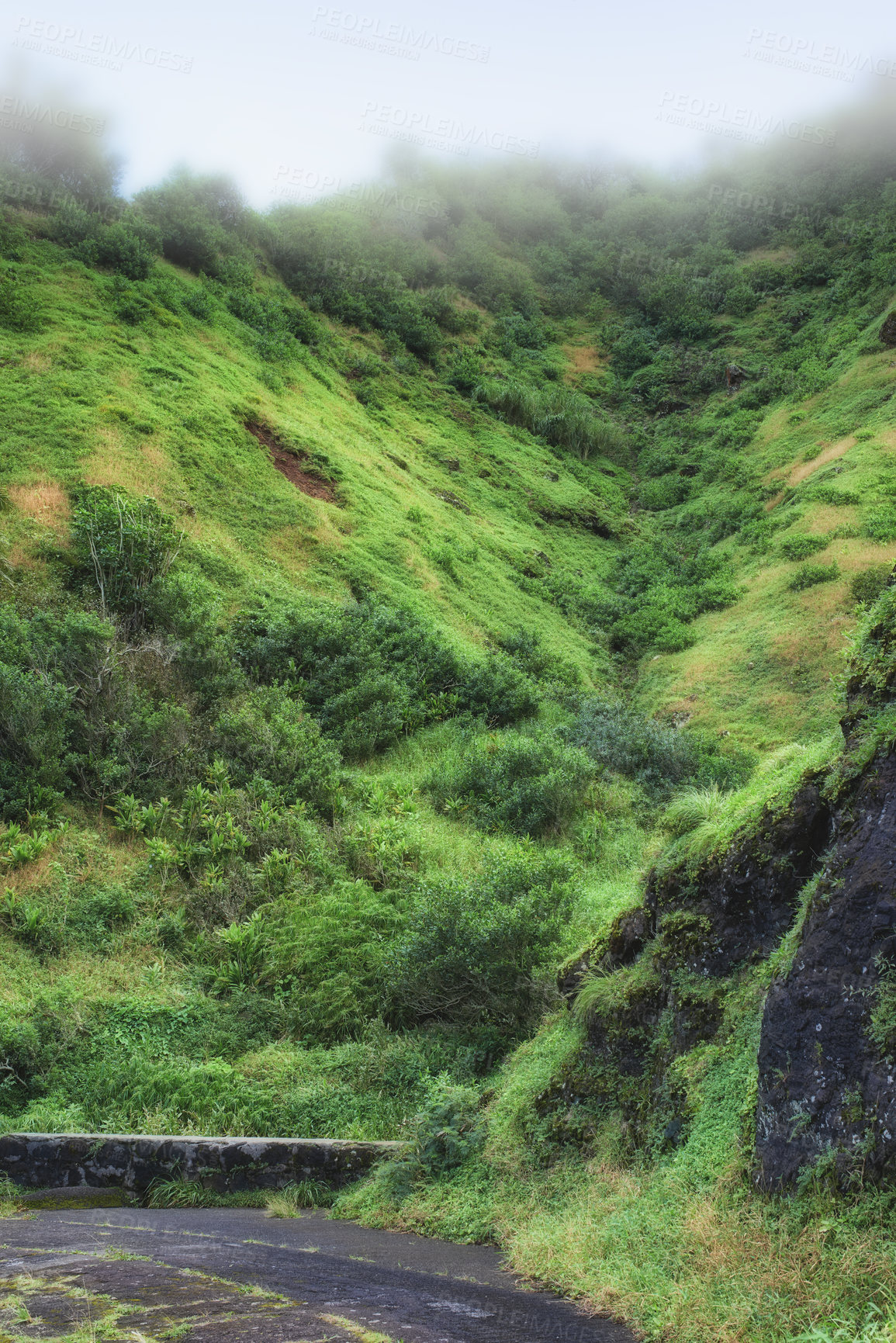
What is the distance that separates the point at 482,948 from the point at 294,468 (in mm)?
22019

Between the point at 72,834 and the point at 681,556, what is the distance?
29.4m

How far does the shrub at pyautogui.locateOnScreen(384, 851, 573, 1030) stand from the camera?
10.5 m

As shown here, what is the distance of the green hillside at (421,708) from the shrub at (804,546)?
0.73 m

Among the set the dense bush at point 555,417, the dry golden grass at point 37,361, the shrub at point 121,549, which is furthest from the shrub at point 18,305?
the dense bush at point 555,417

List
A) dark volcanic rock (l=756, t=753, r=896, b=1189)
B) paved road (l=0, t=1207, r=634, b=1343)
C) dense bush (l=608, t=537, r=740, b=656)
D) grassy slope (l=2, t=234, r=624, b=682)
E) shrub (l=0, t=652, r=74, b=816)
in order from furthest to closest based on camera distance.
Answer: dense bush (l=608, t=537, r=740, b=656), grassy slope (l=2, t=234, r=624, b=682), shrub (l=0, t=652, r=74, b=816), dark volcanic rock (l=756, t=753, r=896, b=1189), paved road (l=0, t=1207, r=634, b=1343)

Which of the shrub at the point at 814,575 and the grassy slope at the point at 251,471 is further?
the shrub at the point at 814,575

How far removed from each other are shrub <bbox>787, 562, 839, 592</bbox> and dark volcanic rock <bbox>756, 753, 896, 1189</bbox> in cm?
2549

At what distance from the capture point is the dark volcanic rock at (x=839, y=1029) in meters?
4.14

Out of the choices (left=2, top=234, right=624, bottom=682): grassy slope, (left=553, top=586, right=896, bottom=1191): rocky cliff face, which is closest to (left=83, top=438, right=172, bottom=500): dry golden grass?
(left=2, top=234, right=624, bottom=682): grassy slope

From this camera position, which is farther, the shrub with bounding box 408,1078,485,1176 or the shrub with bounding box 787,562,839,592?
the shrub with bounding box 787,562,839,592

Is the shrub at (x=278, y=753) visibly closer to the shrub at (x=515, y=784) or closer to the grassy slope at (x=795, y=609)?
the shrub at (x=515, y=784)

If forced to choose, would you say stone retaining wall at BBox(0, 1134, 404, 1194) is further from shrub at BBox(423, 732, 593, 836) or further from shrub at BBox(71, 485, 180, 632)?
shrub at BBox(71, 485, 180, 632)

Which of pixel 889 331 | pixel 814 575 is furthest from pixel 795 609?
pixel 889 331


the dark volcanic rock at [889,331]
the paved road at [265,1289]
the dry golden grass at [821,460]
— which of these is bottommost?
the paved road at [265,1289]
